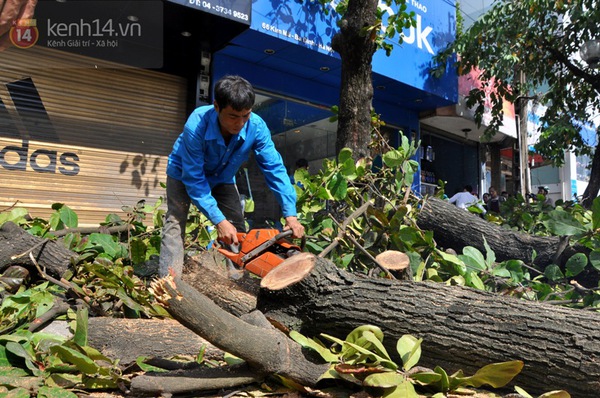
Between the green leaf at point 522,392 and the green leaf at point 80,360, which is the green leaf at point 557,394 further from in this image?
the green leaf at point 80,360

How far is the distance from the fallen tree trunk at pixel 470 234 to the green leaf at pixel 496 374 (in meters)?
2.23

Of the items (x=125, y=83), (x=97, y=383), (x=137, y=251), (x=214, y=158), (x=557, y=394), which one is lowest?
(x=97, y=383)

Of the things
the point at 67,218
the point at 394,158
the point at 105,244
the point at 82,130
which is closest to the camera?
the point at 394,158

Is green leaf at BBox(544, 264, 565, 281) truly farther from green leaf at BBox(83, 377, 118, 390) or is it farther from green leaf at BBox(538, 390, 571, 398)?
green leaf at BBox(83, 377, 118, 390)

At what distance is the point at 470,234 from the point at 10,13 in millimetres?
5870

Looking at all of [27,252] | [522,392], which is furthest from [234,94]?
[27,252]

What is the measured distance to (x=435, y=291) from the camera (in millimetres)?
1985

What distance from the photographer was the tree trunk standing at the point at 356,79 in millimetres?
4586

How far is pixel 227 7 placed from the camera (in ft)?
19.6

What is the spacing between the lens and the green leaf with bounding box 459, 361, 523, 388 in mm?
1607

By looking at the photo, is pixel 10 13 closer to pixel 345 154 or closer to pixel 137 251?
pixel 137 251

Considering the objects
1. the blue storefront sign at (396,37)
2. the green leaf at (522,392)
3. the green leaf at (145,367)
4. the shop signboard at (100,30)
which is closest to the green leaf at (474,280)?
the green leaf at (522,392)

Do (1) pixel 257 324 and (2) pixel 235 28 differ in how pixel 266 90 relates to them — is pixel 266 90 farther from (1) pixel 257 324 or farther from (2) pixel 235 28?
(1) pixel 257 324

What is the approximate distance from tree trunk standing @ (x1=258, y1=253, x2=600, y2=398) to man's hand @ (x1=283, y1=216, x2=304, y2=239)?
0.51 metres
